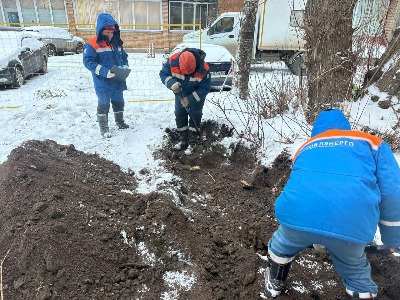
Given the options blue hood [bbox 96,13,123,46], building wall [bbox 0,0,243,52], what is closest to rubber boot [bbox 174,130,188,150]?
blue hood [bbox 96,13,123,46]

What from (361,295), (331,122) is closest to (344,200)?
(331,122)

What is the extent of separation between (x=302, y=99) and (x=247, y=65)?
160 centimetres

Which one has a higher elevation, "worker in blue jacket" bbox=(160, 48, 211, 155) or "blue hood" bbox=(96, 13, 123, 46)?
"blue hood" bbox=(96, 13, 123, 46)

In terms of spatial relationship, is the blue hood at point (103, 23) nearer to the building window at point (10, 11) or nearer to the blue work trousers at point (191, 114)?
the blue work trousers at point (191, 114)

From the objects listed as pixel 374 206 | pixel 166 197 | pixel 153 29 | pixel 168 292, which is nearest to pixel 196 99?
pixel 166 197

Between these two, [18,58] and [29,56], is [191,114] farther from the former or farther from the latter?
[29,56]

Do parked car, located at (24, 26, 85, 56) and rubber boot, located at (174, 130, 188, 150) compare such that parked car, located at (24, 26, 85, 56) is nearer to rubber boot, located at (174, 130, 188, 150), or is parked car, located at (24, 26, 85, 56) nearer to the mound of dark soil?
rubber boot, located at (174, 130, 188, 150)

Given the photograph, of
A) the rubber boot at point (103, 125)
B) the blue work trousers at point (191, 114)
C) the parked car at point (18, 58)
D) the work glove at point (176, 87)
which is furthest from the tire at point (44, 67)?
the work glove at point (176, 87)

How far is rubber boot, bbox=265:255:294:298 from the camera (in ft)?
→ 7.75

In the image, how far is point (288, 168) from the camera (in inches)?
160

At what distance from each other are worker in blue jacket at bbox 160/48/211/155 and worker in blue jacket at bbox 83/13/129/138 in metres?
0.82

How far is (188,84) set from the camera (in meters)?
4.89

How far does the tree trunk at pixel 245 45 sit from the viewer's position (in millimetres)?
5633

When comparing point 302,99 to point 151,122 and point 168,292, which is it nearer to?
point 151,122
